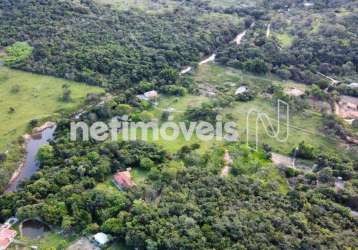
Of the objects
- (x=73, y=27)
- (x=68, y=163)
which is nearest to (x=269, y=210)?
(x=68, y=163)

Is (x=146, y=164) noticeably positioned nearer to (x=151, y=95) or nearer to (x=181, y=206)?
(x=181, y=206)

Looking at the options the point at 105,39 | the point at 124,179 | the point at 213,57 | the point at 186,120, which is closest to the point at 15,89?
the point at 105,39

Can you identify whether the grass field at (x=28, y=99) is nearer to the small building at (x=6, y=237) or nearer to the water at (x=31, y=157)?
the water at (x=31, y=157)

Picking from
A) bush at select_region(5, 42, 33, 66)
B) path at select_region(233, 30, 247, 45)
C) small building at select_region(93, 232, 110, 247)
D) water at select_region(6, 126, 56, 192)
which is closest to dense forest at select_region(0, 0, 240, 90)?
bush at select_region(5, 42, 33, 66)

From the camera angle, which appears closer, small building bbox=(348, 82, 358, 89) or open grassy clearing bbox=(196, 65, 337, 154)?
open grassy clearing bbox=(196, 65, 337, 154)

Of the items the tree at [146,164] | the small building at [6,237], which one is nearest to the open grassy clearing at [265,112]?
the tree at [146,164]

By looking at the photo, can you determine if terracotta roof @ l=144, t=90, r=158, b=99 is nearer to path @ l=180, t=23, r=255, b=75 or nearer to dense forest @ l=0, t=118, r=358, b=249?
path @ l=180, t=23, r=255, b=75
